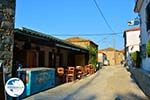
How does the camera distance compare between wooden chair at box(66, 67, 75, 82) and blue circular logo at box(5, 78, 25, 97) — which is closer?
blue circular logo at box(5, 78, 25, 97)

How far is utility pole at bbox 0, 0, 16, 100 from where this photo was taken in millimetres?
8099

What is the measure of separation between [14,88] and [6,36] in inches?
53.5

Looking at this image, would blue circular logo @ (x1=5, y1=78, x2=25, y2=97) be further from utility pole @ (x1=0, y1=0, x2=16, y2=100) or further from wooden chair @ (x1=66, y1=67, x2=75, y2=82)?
wooden chair @ (x1=66, y1=67, x2=75, y2=82)

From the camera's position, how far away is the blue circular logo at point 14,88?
7645 millimetres

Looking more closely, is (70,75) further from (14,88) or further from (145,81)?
(14,88)

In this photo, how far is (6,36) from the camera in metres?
8.26

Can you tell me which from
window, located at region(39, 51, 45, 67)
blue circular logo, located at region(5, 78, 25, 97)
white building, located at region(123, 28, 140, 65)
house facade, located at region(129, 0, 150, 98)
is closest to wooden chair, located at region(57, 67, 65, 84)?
window, located at region(39, 51, 45, 67)

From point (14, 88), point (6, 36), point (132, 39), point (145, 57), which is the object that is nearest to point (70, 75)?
point (145, 57)

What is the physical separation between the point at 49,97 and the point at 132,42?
37.5 m

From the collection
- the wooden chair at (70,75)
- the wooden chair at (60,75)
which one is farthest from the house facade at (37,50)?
the wooden chair at (70,75)

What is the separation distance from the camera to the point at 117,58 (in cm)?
10594

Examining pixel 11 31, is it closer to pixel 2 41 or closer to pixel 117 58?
pixel 2 41

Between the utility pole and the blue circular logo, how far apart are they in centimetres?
33

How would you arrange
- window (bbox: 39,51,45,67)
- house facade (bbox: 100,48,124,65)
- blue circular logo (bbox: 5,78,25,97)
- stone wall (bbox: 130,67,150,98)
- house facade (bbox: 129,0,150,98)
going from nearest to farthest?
blue circular logo (bbox: 5,78,25,97) → stone wall (bbox: 130,67,150,98) → house facade (bbox: 129,0,150,98) → window (bbox: 39,51,45,67) → house facade (bbox: 100,48,124,65)
